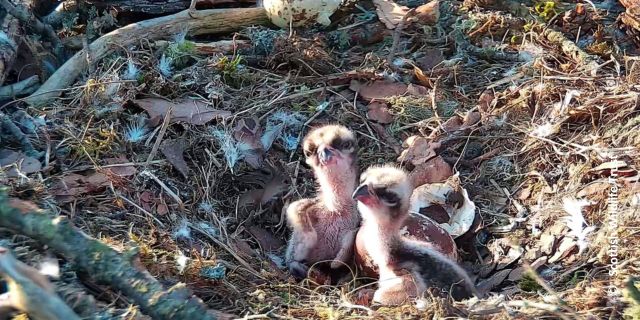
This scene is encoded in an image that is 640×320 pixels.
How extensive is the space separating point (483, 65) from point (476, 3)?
2.44 ft

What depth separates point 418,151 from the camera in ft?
14.8

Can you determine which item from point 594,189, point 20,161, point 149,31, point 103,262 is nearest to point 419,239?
point 594,189

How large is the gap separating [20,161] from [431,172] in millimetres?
2021

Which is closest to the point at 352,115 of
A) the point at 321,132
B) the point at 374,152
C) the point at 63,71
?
the point at 374,152

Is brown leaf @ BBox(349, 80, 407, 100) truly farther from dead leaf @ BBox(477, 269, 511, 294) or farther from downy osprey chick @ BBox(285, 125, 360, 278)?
dead leaf @ BBox(477, 269, 511, 294)

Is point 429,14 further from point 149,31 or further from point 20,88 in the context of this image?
point 20,88

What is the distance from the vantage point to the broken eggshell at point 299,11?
5.30 metres

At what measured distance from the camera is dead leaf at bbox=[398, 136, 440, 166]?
4469mm

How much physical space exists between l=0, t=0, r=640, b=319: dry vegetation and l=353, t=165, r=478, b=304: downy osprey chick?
170 millimetres

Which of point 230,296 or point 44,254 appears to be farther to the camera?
point 230,296

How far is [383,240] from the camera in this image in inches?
142

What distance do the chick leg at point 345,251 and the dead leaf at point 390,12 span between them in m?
1.90

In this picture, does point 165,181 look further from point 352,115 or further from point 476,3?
point 476,3

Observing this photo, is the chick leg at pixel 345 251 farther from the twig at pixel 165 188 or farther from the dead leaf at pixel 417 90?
the dead leaf at pixel 417 90
